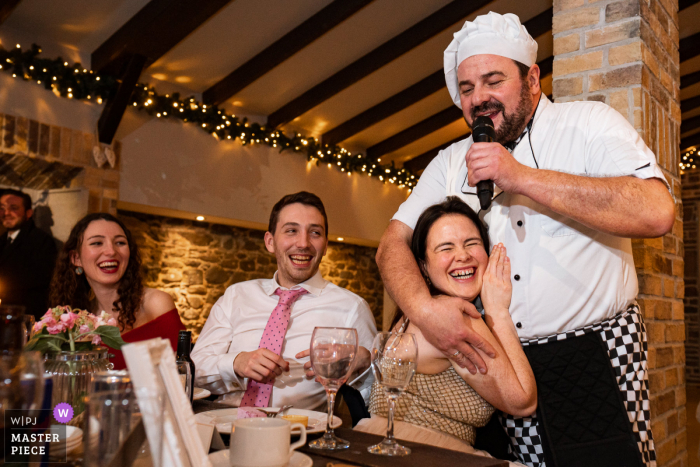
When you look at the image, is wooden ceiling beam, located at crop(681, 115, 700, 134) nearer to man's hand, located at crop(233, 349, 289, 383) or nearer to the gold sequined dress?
the gold sequined dress

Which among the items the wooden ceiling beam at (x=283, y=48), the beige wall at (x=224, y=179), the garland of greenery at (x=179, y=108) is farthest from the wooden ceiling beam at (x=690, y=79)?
the wooden ceiling beam at (x=283, y=48)

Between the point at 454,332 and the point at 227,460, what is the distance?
27.3 inches

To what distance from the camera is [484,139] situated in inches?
59.2

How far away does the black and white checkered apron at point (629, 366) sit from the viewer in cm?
159

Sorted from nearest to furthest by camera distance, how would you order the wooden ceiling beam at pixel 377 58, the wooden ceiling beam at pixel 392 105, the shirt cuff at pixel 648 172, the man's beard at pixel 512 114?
the shirt cuff at pixel 648 172, the man's beard at pixel 512 114, the wooden ceiling beam at pixel 377 58, the wooden ceiling beam at pixel 392 105

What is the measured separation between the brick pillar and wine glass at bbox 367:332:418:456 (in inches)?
48.7

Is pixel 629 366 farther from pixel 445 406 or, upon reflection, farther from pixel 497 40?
pixel 497 40

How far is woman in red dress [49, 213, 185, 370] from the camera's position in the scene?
2609 millimetres

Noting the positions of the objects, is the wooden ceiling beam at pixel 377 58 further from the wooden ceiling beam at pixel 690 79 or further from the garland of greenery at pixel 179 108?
the wooden ceiling beam at pixel 690 79

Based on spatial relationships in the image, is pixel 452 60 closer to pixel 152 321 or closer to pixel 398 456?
pixel 398 456

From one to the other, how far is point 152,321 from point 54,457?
64.1 inches

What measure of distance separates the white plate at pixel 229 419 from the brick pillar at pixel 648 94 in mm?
1301

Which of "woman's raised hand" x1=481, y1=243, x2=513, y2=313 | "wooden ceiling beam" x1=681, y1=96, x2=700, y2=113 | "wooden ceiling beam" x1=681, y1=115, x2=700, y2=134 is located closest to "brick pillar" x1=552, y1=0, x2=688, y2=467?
"woman's raised hand" x1=481, y1=243, x2=513, y2=313

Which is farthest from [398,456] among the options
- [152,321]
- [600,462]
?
[152,321]
